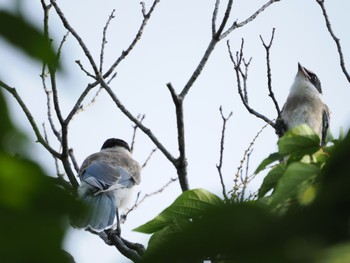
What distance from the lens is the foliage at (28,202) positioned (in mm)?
353

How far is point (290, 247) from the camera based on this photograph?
1.12 feet

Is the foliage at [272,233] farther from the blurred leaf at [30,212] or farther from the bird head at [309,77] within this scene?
the bird head at [309,77]

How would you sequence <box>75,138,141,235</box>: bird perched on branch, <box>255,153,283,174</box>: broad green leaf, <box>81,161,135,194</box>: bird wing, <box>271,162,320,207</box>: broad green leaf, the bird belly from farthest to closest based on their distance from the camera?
<box>81,161,135,194</box>: bird wing, the bird belly, <box>75,138,141,235</box>: bird perched on branch, <box>255,153,283,174</box>: broad green leaf, <box>271,162,320,207</box>: broad green leaf

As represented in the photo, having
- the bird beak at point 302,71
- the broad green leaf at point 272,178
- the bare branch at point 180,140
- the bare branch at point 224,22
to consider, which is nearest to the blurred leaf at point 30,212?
the broad green leaf at point 272,178

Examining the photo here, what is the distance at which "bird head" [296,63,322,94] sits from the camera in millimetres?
7684

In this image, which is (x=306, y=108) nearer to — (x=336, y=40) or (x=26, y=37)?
(x=336, y=40)

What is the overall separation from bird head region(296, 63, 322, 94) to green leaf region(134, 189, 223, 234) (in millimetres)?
5901

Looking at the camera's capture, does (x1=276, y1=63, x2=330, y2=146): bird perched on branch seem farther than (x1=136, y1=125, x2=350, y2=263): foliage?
Yes

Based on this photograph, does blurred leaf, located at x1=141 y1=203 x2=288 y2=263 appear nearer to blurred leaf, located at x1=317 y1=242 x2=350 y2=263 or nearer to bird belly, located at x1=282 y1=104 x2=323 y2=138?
blurred leaf, located at x1=317 y1=242 x2=350 y2=263

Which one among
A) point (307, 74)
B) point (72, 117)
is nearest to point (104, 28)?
point (72, 117)

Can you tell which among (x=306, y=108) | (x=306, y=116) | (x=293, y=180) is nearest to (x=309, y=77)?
(x=306, y=108)

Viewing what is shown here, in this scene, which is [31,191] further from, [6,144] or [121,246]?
[121,246]

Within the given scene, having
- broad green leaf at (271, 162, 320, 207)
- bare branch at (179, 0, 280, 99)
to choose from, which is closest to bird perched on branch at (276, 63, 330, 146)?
bare branch at (179, 0, 280, 99)

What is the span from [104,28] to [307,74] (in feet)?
10.8
